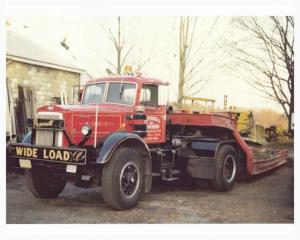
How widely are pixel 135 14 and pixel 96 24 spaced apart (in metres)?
1.29

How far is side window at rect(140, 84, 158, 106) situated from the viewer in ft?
27.6

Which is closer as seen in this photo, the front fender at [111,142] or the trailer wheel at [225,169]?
the front fender at [111,142]

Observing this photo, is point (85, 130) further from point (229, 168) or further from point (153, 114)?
point (229, 168)

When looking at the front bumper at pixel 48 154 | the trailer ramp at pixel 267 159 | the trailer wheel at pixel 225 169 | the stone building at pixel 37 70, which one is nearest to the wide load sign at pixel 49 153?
the front bumper at pixel 48 154

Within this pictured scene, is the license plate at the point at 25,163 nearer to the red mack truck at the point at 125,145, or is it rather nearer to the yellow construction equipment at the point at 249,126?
the red mack truck at the point at 125,145

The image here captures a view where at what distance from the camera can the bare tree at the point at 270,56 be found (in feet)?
25.8

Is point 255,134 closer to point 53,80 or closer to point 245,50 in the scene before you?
point 245,50

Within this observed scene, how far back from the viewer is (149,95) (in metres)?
8.55

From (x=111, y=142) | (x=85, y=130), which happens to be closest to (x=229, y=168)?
(x=111, y=142)

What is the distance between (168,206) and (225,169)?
2139mm

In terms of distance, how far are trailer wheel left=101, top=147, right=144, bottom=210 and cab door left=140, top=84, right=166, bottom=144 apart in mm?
1028

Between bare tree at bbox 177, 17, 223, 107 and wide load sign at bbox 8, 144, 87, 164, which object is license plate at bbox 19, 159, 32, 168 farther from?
bare tree at bbox 177, 17, 223, 107

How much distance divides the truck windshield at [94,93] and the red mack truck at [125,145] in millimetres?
21

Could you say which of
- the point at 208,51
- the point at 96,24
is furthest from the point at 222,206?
the point at 96,24
